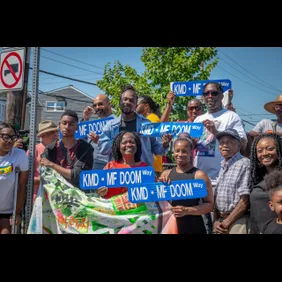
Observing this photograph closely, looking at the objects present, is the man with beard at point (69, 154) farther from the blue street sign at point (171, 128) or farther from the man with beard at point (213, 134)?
the man with beard at point (213, 134)

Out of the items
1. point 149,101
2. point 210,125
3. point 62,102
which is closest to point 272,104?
point 210,125

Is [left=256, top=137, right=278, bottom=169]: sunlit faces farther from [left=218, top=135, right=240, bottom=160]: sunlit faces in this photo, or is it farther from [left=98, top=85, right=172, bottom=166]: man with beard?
[left=98, top=85, right=172, bottom=166]: man with beard

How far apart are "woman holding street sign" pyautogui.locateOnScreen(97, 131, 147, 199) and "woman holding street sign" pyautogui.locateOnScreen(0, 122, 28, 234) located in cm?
93

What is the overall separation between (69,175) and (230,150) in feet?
5.66

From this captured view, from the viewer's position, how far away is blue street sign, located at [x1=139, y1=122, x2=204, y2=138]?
4.94 m

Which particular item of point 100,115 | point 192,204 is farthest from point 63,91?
point 192,204

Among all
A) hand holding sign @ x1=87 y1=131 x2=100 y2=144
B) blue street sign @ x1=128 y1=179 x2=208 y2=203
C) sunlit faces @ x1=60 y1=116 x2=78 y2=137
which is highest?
sunlit faces @ x1=60 y1=116 x2=78 y2=137

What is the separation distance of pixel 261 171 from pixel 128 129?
1.60 m


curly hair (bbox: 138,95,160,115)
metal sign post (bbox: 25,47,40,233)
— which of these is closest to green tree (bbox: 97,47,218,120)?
curly hair (bbox: 138,95,160,115)

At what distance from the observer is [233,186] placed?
4375 mm

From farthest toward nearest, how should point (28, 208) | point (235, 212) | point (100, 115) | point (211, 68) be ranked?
point (211, 68), point (100, 115), point (28, 208), point (235, 212)

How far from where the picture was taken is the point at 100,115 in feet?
18.7

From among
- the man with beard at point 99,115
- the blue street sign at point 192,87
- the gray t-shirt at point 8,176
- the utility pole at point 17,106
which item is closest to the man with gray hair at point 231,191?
the blue street sign at point 192,87

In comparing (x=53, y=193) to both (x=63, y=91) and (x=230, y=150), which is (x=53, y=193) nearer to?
(x=230, y=150)
